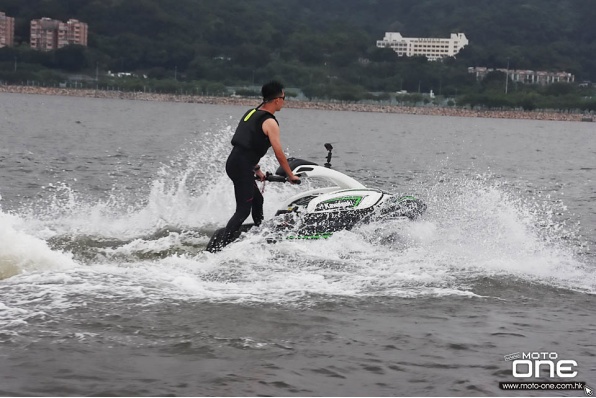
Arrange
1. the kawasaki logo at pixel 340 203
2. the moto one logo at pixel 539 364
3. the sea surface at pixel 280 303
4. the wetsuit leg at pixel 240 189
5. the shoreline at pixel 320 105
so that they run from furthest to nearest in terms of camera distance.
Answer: the shoreline at pixel 320 105 → the kawasaki logo at pixel 340 203 → the wetsuit leg at pixel 240 189 → the moto one logo at pixel 539 364 → the sea surface at pixel 280 303

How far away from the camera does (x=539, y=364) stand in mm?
7355

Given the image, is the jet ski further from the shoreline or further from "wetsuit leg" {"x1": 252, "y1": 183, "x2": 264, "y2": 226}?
the shoreline

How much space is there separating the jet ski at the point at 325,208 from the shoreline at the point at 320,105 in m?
141

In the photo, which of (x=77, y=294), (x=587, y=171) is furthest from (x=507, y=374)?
(x=587, y=171)

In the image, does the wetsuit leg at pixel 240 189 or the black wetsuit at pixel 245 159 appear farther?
the wetsuit leg at pixel 240 189

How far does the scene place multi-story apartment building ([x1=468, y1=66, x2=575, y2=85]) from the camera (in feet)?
633

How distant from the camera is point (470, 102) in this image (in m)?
169

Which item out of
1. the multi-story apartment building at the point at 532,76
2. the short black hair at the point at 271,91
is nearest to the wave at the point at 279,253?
the short black hair at the point at 271,91

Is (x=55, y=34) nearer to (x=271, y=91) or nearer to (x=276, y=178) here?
(x=276, y=178)

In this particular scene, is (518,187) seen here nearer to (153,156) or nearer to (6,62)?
(153,156)

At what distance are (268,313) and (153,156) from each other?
22.4 metres

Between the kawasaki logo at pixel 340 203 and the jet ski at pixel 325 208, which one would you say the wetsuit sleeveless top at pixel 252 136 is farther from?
the kawasaki logo at pixel 340 203

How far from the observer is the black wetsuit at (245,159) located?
33.6 feet

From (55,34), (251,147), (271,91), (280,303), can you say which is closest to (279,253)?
(251,147)
